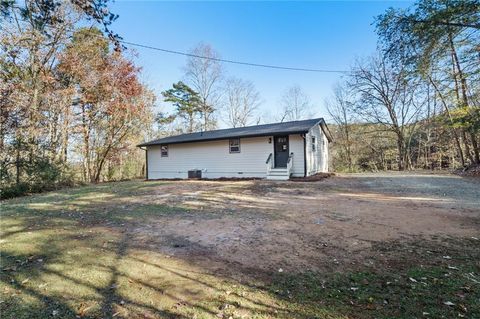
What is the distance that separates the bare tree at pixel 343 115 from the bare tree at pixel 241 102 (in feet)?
A: 29.4

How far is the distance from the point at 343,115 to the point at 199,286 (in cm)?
2838

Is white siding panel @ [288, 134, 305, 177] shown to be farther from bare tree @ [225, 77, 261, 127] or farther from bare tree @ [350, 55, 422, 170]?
bare tree @ [225, 77, 261, 127]

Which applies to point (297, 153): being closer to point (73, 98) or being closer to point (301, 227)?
point (301, 227)

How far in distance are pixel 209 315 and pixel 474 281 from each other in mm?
2900

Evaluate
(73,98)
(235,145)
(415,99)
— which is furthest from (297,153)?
(415,99)

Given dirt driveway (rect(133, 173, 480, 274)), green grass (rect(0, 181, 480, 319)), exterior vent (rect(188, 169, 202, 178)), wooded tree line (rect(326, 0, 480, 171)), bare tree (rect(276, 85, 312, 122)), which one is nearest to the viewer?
green grass (rect(0, 181, 480, 319))

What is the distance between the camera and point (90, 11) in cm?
351

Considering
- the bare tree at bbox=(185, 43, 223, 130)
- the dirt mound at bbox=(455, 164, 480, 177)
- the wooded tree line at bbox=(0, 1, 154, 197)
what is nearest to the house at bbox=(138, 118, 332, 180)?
the wooded tree line at bbox=(0, 1, 154, 197)

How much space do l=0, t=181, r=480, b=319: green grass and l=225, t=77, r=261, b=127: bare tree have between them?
2771 cm

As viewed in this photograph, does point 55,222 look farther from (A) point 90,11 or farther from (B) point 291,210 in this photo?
(B) point 291,210

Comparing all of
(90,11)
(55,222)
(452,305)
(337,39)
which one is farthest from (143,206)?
(337,39)

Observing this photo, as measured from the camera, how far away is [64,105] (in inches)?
579

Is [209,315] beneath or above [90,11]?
beneath

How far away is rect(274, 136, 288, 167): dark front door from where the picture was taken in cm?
1307
